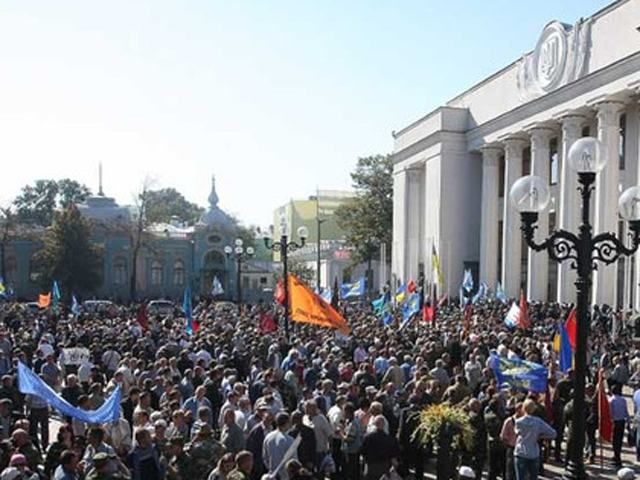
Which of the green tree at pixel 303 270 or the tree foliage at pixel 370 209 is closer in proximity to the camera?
the tree foliage at pixel 370 209


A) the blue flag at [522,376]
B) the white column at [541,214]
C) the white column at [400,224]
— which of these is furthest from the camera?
the white column at [400,224]

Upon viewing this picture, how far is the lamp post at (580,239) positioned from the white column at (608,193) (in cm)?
2492

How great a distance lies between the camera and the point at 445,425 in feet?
35.0

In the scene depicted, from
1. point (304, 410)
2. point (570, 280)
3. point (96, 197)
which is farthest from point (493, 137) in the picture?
point (96, 197)

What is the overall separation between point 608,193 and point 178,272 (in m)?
46.9

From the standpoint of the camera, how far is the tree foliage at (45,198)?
295 feet

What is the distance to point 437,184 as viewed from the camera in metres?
53.7

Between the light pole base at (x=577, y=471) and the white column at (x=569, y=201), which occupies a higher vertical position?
the white column at (x=569, y=201)

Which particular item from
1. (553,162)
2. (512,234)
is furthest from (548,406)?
(512,234)

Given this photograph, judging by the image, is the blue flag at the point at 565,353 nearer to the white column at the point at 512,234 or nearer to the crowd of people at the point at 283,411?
the crowd of people at the point at 283,411

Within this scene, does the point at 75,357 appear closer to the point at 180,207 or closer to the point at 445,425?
the point at 445,425

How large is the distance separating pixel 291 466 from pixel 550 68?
120 ft

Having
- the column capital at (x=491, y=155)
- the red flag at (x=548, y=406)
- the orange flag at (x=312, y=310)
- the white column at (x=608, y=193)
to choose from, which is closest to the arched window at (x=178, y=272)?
the column capital at (x=491, y=155)

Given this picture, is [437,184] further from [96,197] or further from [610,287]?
[96,197]
